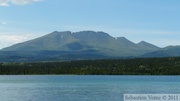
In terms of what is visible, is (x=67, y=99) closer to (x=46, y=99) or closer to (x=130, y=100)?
(x=46, y=99)

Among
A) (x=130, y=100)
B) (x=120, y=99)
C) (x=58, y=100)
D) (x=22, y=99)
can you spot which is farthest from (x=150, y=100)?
(x=22, y=99)

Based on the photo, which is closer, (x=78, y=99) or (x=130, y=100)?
(x=130, y=100)

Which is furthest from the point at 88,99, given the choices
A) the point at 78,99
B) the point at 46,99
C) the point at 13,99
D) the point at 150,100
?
the point at 150,100

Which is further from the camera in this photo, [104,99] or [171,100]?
[104,99]

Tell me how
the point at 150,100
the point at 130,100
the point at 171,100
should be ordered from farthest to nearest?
the point at 171,100
the point at 150,100
the point at 130,100

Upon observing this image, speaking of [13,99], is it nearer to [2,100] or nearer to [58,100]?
[2,100]

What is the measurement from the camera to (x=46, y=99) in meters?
80.6

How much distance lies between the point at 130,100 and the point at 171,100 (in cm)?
1483

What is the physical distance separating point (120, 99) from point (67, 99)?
9.97 metres

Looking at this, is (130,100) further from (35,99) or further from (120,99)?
(35,99)

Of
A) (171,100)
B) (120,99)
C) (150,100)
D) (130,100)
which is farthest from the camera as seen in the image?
(120,99)

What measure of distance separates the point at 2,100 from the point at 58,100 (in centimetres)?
1025

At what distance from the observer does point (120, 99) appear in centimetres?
7800

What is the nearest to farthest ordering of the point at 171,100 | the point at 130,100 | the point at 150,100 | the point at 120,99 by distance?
the point at 130,100, the point at 150,100, the point at 171,100, the point at 120,99
